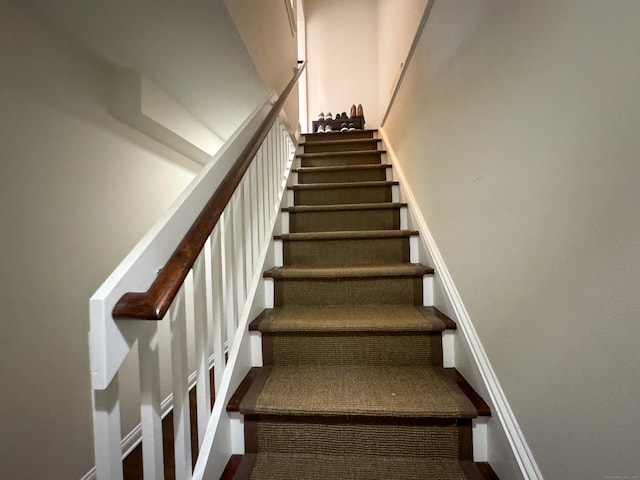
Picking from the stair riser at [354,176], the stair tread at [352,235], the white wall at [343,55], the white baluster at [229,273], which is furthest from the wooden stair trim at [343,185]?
the white wall at [343,55]

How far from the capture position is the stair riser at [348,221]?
73.9 inches

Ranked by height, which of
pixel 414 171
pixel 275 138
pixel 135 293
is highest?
pixel 275 138

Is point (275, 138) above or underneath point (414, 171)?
above

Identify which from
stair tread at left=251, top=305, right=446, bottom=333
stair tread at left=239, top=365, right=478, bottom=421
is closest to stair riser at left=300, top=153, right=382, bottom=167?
stair tread at left=251, top=305, right=446, bottom=333

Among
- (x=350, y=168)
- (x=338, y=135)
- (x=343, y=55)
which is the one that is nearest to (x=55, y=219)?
(x=350, y=168)

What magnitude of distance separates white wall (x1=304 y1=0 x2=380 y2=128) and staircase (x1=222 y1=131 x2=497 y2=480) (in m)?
2.66

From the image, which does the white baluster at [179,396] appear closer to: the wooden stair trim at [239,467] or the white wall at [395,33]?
the wooden stair trim at [239,467]

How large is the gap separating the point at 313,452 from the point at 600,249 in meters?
1.00

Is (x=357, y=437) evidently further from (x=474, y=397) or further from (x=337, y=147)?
(x=337, y=147)

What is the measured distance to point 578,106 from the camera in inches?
22.8

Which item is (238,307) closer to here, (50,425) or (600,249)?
(50,425)

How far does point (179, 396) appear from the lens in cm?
74

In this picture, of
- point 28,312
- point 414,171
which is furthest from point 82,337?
point 414,171

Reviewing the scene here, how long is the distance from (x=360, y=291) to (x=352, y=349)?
1.07ft
